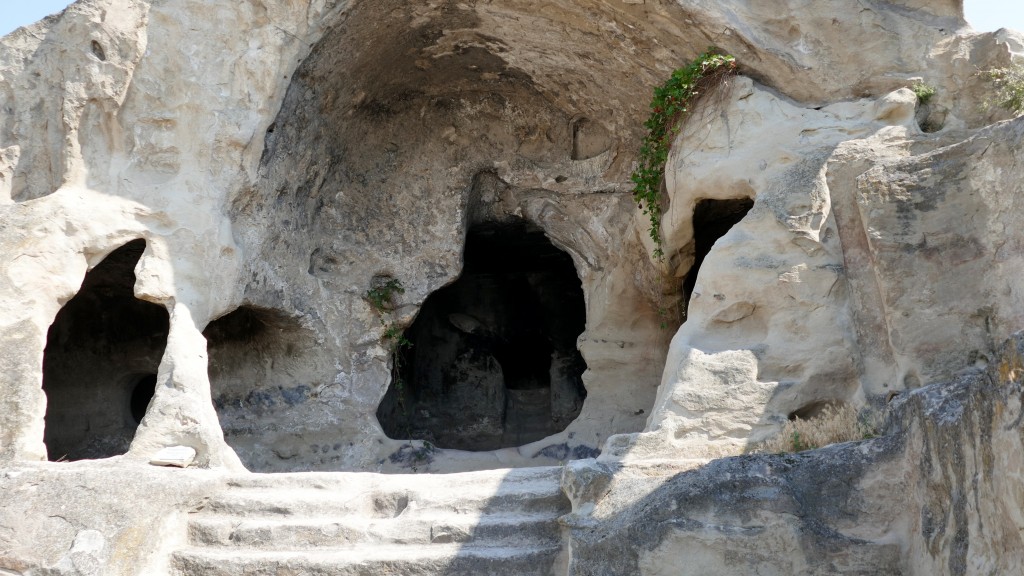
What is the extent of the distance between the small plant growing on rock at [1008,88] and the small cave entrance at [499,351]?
16.6ft

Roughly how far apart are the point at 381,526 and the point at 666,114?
3.92 m

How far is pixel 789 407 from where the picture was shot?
570cm

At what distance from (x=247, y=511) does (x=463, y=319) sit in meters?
6.65

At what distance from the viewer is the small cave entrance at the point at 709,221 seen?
7.81 meters

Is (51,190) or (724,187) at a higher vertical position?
(724,187)

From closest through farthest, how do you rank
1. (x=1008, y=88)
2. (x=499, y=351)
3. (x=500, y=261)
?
(x=1008, y=88), (x=500, y=261), (x=499, y=351)

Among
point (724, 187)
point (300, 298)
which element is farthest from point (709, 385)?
point (300, 298)

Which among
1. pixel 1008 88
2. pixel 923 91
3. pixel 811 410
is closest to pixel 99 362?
pixel 811 410

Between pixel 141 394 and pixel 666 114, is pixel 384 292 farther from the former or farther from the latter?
pixel 666 114

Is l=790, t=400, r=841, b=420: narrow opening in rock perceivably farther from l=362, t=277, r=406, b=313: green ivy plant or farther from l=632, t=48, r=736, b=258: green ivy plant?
l=362, t=277, r=406, b=313: green ivy plant

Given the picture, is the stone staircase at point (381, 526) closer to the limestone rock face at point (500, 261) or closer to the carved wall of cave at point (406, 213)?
the limestone rock face at point (500, 261)

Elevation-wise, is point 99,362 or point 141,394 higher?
point 99,362

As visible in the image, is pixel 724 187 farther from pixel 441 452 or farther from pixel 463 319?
pixel 463 319

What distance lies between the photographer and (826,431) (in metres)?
4.99
